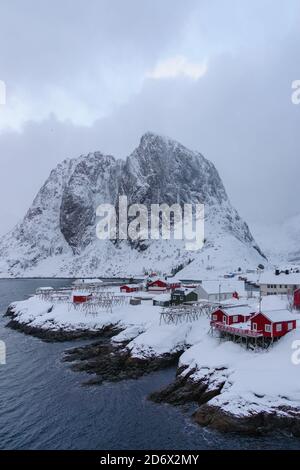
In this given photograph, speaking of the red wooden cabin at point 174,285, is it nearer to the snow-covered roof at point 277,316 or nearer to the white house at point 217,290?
the white house at point 217,290

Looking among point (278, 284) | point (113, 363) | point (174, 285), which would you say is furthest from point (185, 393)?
point (174, 285)

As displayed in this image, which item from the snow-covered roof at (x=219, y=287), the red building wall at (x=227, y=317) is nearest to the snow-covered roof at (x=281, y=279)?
the snow-covered roof at (x=219, y=287)

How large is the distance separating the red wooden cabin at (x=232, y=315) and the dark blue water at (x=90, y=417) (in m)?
10.1

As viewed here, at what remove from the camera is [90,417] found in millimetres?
34875

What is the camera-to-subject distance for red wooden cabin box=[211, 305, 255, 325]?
167ft

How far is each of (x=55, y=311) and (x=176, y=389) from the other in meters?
42.1

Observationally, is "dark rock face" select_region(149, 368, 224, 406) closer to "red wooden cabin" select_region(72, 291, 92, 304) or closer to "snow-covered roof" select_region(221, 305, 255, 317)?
"snow-covered roof" select_region(221, 305, 255, 317)

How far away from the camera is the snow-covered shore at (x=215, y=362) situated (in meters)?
31.8

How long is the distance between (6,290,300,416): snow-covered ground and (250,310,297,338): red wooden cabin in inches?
33.0

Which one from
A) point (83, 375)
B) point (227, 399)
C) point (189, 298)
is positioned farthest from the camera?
point (189, 298)

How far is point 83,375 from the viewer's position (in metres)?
46.2

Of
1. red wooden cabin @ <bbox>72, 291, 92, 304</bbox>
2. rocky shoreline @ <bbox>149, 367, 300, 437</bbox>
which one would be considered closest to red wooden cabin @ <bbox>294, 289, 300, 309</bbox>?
rocky shoreline @ <bbox>149, 367, 300, 437</bbox>
